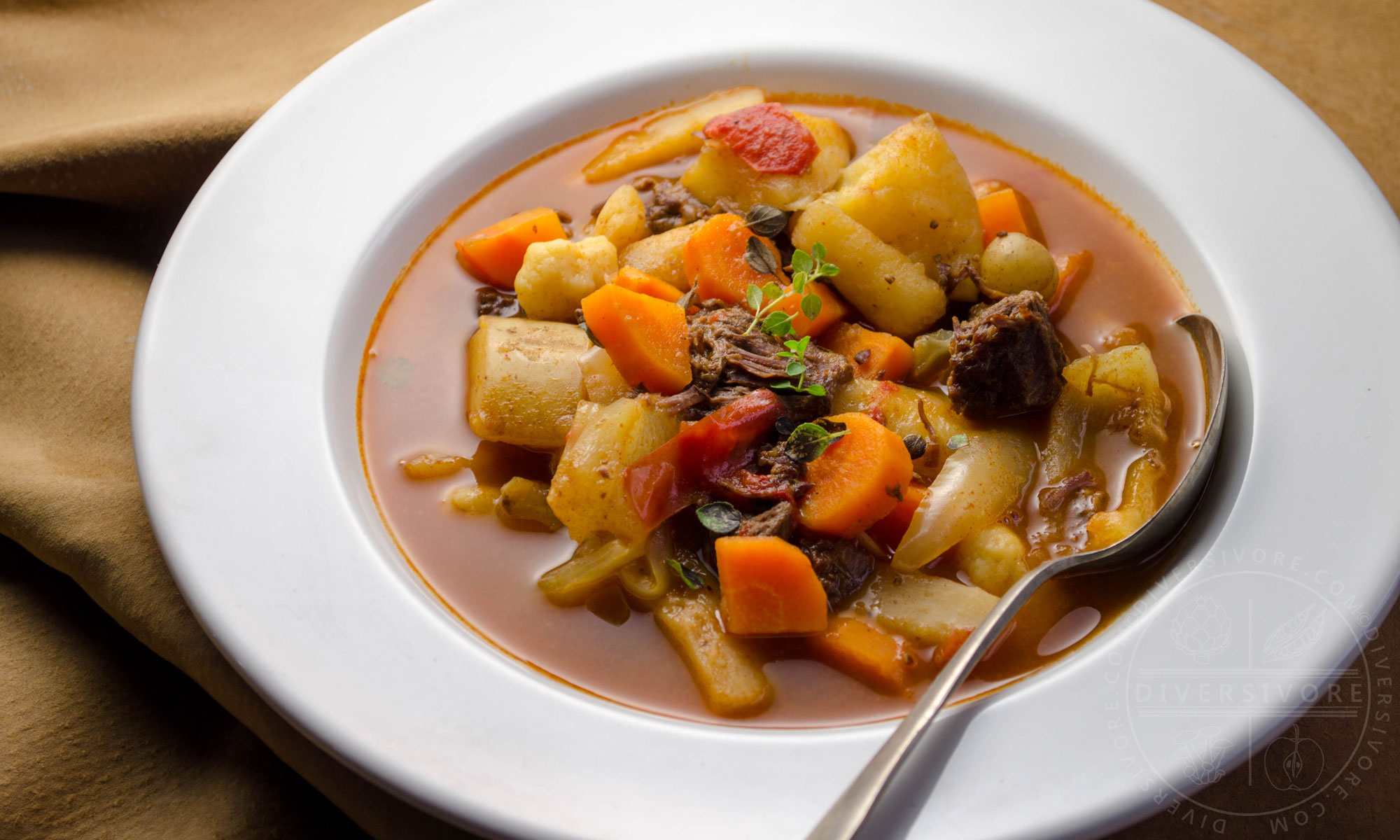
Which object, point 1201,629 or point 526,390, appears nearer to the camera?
point 1201,629

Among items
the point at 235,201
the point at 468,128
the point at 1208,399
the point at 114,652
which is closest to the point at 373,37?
the point at 468,128

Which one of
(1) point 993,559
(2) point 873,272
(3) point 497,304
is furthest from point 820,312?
(3) point 497,304

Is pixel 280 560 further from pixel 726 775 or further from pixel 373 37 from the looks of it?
pixel 373 37

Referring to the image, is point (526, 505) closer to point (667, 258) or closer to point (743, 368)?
point (743, 368)

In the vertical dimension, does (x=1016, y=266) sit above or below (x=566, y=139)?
above

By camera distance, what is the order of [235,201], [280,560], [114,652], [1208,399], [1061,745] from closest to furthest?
[1061,745] < [280,560] < [114,652] < [1208,399] < [235,201]
